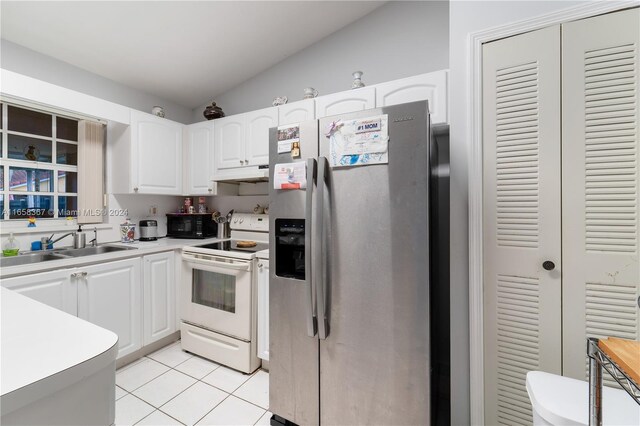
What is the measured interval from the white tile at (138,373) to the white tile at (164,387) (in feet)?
0.20

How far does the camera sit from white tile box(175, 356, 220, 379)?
211cm

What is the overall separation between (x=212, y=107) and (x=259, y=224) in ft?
4.40

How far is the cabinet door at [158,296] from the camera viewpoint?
2273mm

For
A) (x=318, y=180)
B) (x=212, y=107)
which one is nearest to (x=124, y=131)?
(x=212, y=107)


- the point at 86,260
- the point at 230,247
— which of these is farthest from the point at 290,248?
the point at 86,260

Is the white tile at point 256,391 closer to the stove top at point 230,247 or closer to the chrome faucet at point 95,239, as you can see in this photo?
the stove top at point 230,247

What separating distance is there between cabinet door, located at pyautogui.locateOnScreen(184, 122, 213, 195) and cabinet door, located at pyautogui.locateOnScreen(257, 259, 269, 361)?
123 centimetres

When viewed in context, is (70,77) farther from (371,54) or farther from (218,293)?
(371,54)

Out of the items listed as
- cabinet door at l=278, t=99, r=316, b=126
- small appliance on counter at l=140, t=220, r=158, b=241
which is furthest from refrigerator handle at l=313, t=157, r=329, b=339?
small appliance on counter at l=140, t=220, r=158, b=241

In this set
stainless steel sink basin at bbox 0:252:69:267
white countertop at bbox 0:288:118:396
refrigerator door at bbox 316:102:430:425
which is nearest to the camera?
white countertop at bbox 0:288:118:396

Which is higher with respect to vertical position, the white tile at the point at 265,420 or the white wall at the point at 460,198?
the white wall at the point at 460,198

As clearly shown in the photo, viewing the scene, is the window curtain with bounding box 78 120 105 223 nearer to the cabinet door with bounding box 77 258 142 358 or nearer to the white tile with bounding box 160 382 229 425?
the cabinet door with bounding box 77 258 142 358

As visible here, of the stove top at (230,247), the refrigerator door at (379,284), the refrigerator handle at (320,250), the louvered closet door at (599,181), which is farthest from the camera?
the stove top at (230,247)

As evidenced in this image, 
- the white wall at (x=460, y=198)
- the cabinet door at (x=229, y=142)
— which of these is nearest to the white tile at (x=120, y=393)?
the cabinet door at (x=229, y=142)
